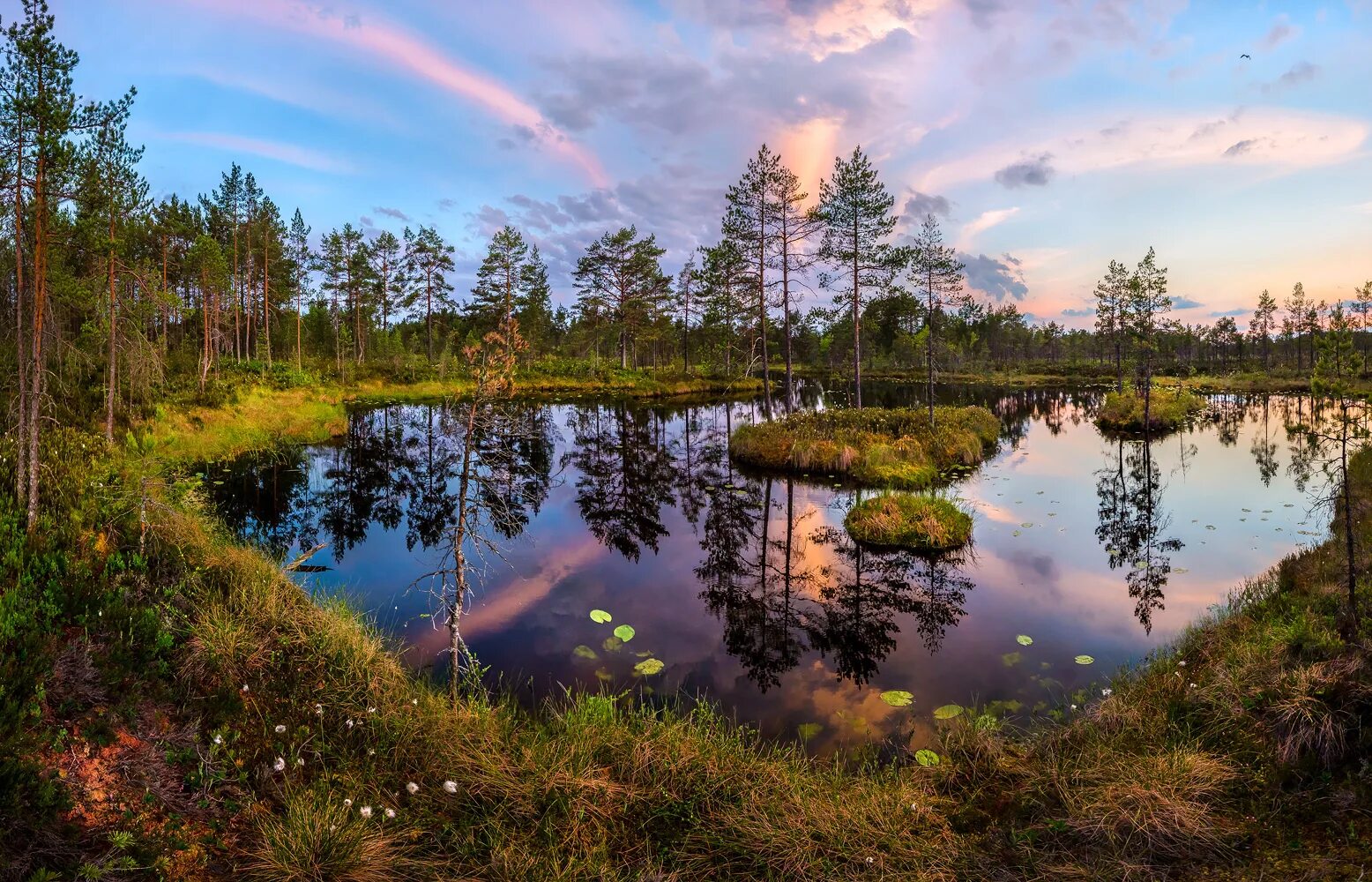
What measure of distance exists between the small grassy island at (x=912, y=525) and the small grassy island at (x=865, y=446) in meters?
4.90

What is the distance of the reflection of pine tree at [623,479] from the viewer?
655 inches

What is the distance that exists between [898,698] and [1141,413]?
38756mm

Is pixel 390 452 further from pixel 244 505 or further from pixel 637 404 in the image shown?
pixel 637 404

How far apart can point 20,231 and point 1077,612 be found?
19.8m

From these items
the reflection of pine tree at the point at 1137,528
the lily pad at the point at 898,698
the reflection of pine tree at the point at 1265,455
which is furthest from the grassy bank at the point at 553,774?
the reflection of pine tree at the point at 1265,455

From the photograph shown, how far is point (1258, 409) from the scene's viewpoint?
4503 centimetres

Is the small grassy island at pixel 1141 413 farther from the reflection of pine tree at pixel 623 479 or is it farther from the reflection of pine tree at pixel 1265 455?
the reflection of pine tree at pixel 623 479

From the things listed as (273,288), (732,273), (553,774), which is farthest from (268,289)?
(553,774)

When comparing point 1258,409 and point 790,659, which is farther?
point 1258,409

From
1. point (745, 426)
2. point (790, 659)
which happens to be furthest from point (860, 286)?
point (790, 659)

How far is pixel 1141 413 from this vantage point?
36.2 m

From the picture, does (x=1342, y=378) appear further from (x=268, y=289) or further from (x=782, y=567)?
(x=268, y=289)

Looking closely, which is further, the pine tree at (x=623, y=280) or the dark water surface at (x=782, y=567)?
the pine tree at (x=623, y=280)

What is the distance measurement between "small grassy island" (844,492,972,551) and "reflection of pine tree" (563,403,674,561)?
5.68 m
